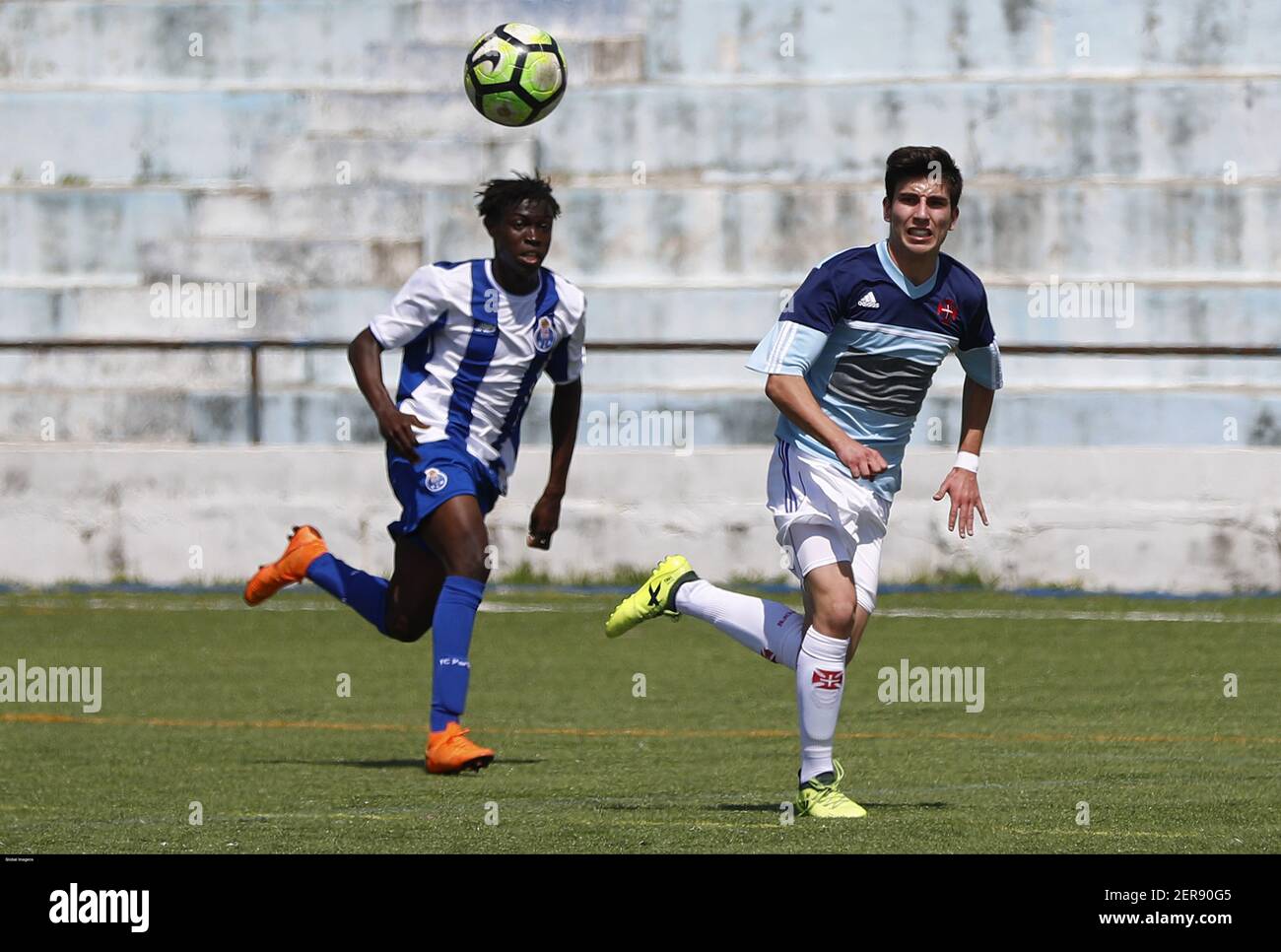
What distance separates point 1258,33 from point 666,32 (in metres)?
5.11

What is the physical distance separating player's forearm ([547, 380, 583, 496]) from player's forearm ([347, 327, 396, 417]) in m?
0.84

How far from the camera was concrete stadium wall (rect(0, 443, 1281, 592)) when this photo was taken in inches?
673

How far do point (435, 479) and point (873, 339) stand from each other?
2.30 metres

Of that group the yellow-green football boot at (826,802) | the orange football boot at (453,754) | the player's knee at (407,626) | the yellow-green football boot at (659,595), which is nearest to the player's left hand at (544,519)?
the player's knee at (407,626)

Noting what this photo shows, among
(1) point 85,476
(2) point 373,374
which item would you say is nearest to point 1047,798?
(2) point 373,374

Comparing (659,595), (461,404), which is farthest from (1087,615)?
(659,595)

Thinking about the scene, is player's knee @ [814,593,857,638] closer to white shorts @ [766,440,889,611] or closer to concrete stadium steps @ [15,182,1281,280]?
white shorts @ [766,440,889,611]

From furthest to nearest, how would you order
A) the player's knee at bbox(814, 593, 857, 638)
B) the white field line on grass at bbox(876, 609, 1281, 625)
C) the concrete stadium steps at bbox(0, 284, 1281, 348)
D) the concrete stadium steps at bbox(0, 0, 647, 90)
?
the concrete stadium steps at bbox(0, 0, 647, 90) < the concrete stadium steps at bbox(0, 284, 1281, 348) < the white field line on grass at bbox(876, 609, 1281, 625) < the player's knee at bbox(814, 593, 857, 638)

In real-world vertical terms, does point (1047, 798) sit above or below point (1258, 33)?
below

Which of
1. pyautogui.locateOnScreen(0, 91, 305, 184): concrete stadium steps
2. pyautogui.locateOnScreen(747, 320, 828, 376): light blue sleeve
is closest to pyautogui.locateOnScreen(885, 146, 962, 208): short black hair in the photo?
pyautogui.locateOnScreen(747, 320, 828, 376): light blue sleeve

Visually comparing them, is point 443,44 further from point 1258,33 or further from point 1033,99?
point 1258,33

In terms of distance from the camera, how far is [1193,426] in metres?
18.3

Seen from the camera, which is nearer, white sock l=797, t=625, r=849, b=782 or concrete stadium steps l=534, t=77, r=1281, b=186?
white sock l=797, t=625, r=849, b=782
